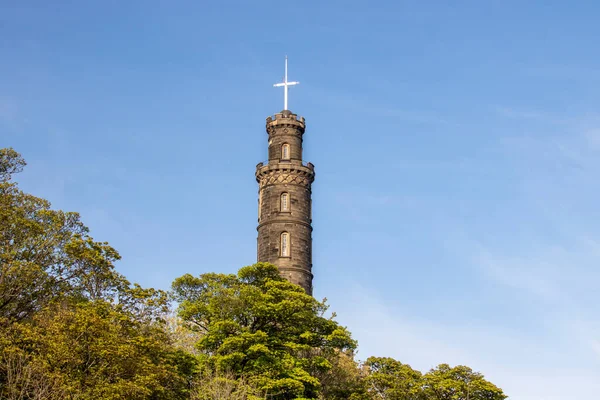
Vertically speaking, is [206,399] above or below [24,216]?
below

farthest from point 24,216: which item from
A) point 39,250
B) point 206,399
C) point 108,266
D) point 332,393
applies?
point 332,393

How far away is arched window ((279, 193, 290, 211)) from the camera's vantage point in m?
59.0

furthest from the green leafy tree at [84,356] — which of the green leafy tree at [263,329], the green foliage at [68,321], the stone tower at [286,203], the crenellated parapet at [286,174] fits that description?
the crenellated parapet at [286,174]

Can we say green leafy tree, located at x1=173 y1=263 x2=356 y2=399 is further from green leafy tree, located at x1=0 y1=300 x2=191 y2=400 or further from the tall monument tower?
the tall monument tower

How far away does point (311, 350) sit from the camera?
146 feet

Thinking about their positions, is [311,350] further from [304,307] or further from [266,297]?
[266,297]

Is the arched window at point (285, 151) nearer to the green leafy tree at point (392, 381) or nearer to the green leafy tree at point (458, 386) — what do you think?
the green leafy tree at point (392, 381)

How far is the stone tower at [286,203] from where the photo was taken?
188 ft

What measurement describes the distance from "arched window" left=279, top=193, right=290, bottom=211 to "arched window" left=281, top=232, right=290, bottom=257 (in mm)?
2137

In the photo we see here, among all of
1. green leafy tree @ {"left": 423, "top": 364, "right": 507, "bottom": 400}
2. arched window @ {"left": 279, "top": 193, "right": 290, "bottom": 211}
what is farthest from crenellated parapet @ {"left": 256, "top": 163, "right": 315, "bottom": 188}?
green leafy tree @ {"left": 423, "top": 364, "right": 507, "bottom": 400}

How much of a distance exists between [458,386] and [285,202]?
2201 cm

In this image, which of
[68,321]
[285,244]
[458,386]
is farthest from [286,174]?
[68,321]

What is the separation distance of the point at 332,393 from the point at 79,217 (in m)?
17.7

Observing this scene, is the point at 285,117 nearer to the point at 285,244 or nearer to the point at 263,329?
the point at 285,244
